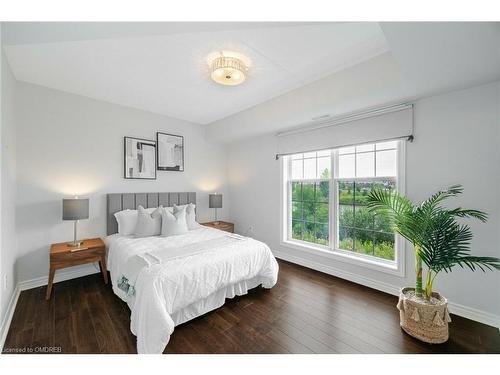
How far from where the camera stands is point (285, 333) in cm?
187

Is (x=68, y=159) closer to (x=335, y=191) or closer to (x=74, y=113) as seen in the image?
(x=74, y=113)

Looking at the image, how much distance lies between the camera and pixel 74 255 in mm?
2514

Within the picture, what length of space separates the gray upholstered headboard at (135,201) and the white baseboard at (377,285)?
2.06m

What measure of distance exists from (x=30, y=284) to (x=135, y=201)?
5.12 feet

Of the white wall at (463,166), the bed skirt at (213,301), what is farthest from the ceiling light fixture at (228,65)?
the bed skirt at (213,301)

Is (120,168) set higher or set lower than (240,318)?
higher

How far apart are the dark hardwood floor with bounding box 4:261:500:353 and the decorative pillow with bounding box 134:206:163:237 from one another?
783mm

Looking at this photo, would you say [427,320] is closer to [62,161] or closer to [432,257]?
[432,257]

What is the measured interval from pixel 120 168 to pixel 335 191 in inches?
134

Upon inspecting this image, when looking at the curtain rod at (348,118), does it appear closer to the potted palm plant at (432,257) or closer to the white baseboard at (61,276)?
the potted palm plant at (432,257)

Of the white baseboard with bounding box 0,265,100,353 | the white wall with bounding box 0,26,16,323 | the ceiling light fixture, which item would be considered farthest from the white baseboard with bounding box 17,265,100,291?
the ceiling light fixture

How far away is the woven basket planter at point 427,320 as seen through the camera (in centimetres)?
171

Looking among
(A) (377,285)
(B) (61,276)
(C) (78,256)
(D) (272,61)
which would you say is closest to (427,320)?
(A) (377,285)
